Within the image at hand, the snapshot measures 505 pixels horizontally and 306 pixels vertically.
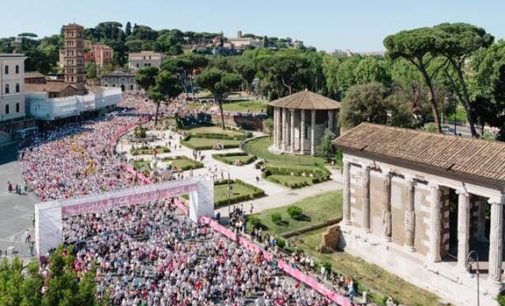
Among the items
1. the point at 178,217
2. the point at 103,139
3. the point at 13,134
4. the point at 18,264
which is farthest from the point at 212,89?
the point at 18,264

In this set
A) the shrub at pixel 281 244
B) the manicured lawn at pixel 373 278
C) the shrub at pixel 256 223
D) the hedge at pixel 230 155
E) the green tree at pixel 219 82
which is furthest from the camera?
the green tree at pixel 219 82

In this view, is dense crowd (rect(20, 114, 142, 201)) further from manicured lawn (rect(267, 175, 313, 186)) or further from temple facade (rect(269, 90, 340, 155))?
temple facade (rect(269, 90, 340, 155))

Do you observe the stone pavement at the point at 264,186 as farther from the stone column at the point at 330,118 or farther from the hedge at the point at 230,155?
the stone column at the point at 330,118

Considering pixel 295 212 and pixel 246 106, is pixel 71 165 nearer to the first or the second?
pixel 295 212

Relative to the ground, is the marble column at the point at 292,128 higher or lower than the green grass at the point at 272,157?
higher

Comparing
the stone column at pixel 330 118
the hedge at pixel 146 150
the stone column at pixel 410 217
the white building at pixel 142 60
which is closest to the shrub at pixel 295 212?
the stone column at pixel 410 217

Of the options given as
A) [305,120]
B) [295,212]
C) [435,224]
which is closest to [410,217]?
[435,224]

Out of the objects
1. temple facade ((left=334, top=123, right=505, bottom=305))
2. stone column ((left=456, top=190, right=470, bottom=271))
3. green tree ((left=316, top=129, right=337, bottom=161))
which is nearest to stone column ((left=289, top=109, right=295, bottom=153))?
green tree ((left=316, top=129, right=337, bottom=161))
